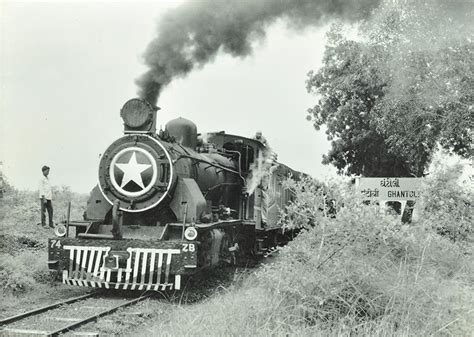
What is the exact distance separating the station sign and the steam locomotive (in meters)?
2.55

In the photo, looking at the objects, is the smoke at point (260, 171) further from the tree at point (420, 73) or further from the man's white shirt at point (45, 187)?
the man's white shirt at point (45, 187)

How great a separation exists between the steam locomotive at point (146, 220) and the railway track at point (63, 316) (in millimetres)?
326

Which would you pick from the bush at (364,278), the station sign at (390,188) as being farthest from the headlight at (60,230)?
the station sign at (390,188)

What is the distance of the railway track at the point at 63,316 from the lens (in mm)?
5469

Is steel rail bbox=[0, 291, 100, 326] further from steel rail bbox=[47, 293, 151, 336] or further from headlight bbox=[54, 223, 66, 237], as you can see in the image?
headlight bbox=[54, 223, 66, 237]

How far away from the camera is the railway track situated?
547cm

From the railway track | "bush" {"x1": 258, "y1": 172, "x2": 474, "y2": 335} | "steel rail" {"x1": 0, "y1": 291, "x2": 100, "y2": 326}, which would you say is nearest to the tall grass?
"bush" {"x1": 258, "y1": 172, "x2": 474, "y2": 335}

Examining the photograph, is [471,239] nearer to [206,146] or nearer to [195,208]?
[195,208]

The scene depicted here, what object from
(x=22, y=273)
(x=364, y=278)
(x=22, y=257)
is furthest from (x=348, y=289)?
(x=22, y=257)

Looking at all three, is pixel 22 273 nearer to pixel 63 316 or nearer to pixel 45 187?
pixel 63 316

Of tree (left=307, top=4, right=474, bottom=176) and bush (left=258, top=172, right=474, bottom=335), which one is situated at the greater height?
tree (left=307, top=4, right=474, bottom=176)

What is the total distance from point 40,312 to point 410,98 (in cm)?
878

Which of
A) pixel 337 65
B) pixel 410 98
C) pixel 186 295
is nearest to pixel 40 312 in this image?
pixel 186 295

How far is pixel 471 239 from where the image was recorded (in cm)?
807
